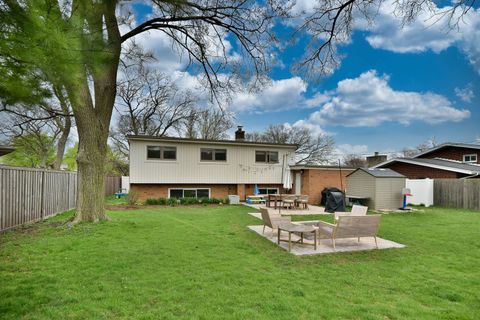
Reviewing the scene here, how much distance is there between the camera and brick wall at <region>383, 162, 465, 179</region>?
1970 centimetres

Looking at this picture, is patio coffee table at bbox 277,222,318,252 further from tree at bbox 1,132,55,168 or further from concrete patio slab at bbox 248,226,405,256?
tree at bbox 1,132,55,168

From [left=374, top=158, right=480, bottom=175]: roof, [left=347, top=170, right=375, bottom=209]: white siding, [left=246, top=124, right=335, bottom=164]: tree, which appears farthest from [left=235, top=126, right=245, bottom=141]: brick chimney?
[left=246, top=124, right=335, bottom=164]: tree

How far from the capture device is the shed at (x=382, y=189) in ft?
47.9

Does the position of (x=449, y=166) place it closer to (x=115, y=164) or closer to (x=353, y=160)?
(x=353, y=160)

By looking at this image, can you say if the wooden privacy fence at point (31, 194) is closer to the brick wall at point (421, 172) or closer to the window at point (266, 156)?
the window at point (266, 156)

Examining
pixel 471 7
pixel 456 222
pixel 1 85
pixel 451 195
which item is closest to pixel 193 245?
pixel 1 85

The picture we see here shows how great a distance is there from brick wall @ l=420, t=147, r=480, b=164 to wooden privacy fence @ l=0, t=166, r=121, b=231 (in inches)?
1066

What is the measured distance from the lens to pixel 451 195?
55.7 ft

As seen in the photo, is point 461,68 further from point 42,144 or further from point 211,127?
point 42,144

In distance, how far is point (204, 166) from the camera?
18.1 m

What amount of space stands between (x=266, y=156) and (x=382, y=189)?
296 inches

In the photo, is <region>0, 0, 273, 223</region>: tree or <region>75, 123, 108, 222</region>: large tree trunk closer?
<region>0, 0, 273, 223</region>: tree

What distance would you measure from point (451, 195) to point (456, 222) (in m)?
7.31

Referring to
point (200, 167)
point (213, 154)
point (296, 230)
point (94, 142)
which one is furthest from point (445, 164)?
point (94, 142)
